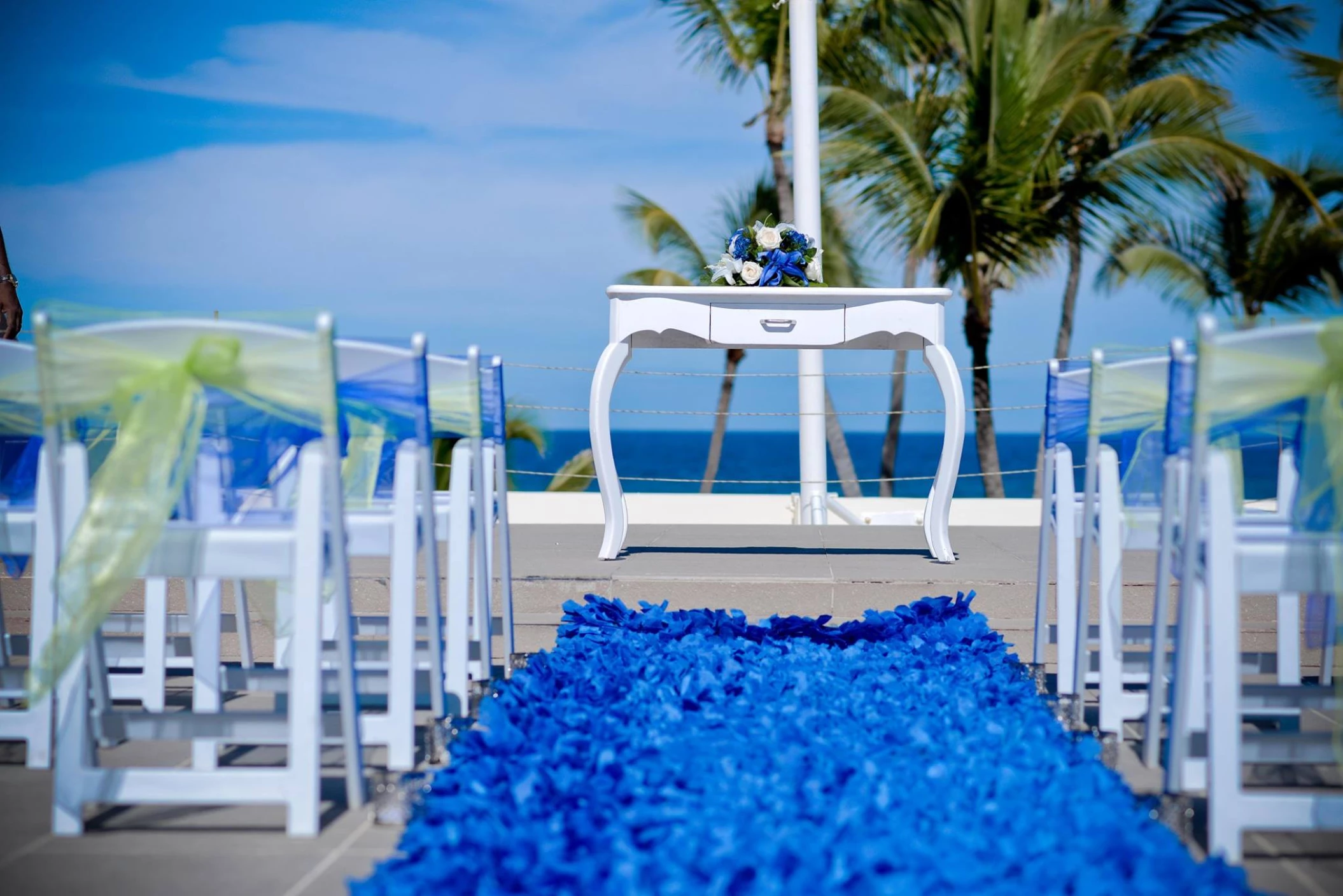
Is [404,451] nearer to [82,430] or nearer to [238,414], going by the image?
[238,414]

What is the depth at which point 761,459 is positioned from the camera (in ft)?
133

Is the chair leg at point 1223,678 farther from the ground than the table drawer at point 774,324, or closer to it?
closer to it

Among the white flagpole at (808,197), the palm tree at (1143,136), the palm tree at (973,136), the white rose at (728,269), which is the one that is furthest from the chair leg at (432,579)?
the palm tree at (1143,136)

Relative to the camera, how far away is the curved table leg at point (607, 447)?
141 inches

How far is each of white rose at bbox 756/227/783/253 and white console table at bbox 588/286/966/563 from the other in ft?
0.98

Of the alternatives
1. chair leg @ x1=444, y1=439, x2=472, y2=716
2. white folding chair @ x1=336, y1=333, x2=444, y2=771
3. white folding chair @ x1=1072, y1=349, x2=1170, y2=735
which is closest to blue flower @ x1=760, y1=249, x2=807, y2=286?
white folding chair @ x1=1072, y1=349, x2=1170, y2=735

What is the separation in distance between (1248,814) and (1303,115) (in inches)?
807

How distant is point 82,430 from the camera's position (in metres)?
2.14

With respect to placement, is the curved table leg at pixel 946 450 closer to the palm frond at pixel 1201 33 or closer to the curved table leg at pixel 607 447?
the curved table leg at pixel 607 447

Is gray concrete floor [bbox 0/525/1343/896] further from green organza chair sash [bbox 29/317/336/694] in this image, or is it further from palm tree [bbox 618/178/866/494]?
palm tree [bbox 618/178/866/494]

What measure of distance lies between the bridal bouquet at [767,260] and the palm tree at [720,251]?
736 centimetres

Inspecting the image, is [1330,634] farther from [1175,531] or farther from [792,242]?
[792,242]

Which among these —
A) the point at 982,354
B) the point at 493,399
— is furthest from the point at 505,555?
the point at 982,354

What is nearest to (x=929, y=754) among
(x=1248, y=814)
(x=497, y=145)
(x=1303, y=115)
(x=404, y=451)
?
(x=1248, y=814)
